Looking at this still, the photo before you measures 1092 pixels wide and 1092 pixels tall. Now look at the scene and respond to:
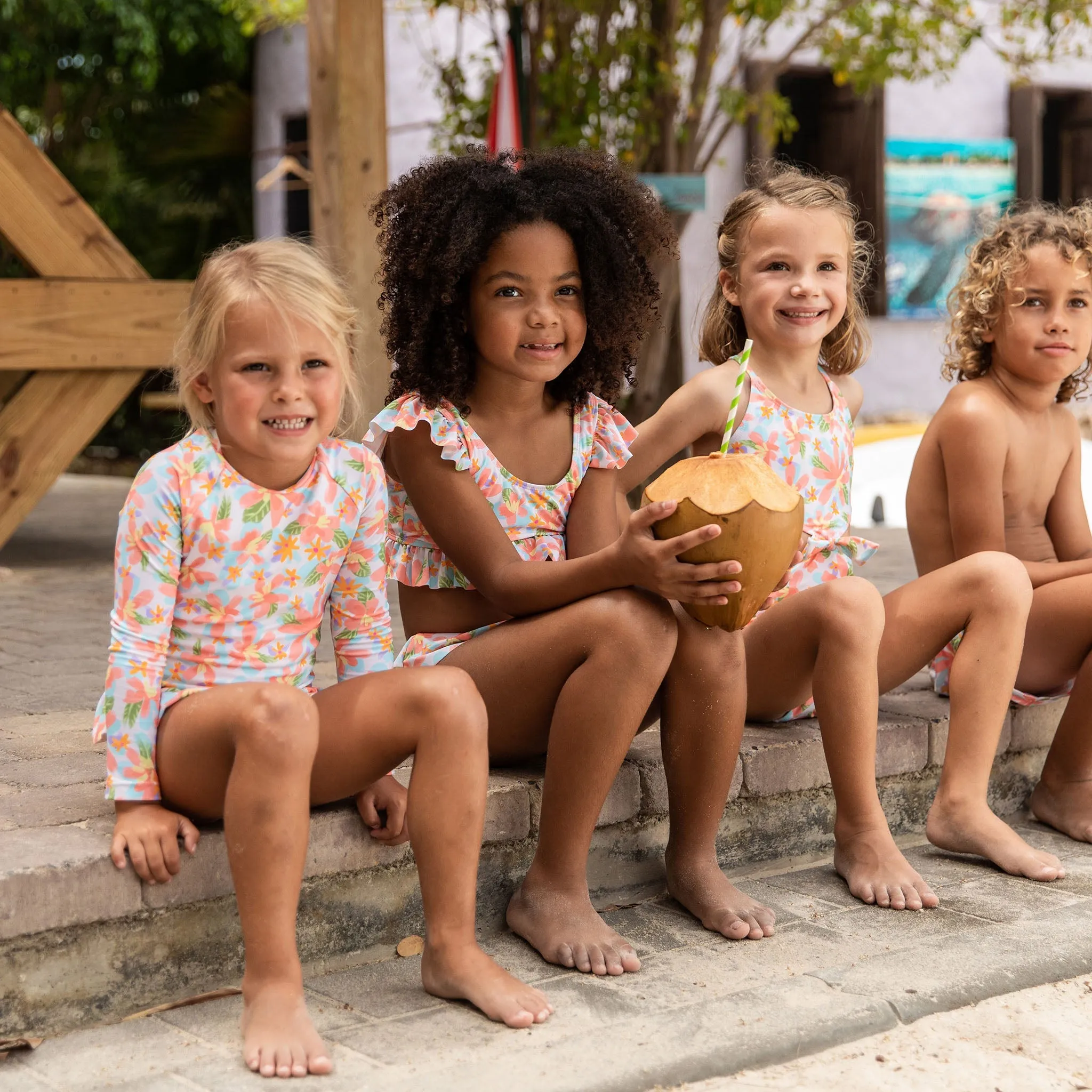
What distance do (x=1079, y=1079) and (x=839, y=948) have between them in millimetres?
495

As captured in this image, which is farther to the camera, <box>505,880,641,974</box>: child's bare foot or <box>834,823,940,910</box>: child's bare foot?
<box>834,823,940,910</box>: child's bare foot

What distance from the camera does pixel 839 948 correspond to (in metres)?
2.53

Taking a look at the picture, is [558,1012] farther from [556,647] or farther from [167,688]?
[167,688]

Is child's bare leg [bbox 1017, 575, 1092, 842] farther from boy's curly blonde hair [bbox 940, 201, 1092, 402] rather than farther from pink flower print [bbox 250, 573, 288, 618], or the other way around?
pink flower print [bbox 250, 573, 288, 618]

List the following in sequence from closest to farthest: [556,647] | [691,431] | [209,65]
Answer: [556,647], [691,431], [209,65]

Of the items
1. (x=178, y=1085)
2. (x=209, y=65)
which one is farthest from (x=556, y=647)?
(x=209, y=65)

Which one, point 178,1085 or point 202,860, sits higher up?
point 202,860

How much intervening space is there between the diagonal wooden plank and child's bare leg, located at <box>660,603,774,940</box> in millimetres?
3814

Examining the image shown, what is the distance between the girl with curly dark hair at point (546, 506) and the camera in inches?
96.0

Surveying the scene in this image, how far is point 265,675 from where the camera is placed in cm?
234

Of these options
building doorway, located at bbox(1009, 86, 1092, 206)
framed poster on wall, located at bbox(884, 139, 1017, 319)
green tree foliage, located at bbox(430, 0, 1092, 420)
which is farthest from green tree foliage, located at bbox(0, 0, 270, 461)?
Result: building doorway, located at bbox(1009, 86, 1092, 206)

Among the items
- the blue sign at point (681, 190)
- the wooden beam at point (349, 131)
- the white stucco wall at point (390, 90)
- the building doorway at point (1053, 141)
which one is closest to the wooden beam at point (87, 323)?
the wooden beam at point (349, 131)

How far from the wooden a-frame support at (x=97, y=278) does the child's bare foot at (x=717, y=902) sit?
11.0ft

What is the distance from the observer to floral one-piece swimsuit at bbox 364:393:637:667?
105 inches
